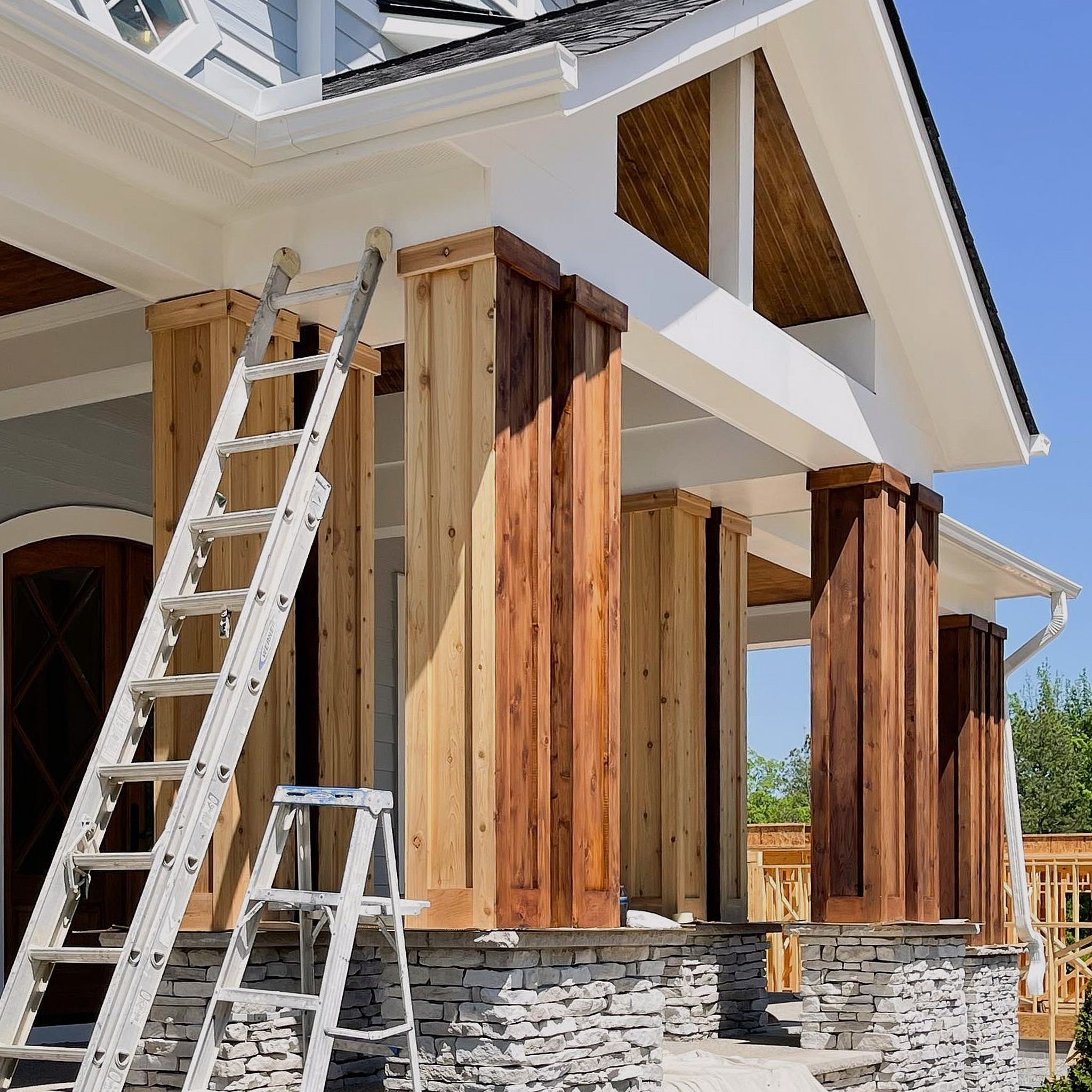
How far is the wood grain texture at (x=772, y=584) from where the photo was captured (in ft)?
40.9

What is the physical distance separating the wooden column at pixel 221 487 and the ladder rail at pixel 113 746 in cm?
29

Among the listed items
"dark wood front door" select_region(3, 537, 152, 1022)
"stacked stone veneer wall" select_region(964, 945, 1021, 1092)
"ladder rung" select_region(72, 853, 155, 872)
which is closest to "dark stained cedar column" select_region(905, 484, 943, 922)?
"stacked stone veneer wall" select_region(964, 945, 1021, 1092)

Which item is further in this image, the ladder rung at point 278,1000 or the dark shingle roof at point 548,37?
the dark shingle roof at point 548,37

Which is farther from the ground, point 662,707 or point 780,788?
point 780,788

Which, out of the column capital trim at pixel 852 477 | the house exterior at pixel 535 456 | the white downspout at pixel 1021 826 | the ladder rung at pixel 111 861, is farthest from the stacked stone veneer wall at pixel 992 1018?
the ladder rung at pixel 111 861

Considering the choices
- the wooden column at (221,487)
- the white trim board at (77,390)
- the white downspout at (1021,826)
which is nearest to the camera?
the wooden column at (221,487)

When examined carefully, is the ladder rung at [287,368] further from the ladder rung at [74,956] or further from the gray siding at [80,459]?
the gray siding at [80,459]

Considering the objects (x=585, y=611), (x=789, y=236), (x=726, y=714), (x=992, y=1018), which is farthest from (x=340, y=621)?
(x=992, y=1018)

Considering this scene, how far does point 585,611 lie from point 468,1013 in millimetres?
1508

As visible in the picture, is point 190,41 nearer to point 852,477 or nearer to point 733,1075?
point 852,477

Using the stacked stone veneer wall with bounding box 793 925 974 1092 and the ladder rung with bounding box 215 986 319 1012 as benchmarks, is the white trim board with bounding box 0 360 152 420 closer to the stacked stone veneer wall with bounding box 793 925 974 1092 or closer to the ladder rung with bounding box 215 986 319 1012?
the ladder rung with bounding box 215 986 319 1012

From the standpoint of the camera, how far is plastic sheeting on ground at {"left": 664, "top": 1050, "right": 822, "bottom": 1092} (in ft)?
21.0

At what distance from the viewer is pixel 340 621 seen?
6109 mm

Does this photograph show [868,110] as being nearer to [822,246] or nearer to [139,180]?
[822,246]
